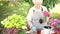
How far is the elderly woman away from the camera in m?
1.32

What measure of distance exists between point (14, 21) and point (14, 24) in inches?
0.8

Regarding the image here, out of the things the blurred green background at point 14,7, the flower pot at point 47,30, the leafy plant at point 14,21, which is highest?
the blurred green background at point 14,7

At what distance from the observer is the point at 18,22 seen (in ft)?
4.26

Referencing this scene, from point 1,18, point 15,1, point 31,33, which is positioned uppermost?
point 15,1

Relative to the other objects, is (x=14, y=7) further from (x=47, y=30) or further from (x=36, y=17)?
(x=47, y=30)

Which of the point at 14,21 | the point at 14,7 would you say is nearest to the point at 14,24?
the point at 14,21

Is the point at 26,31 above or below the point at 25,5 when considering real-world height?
below

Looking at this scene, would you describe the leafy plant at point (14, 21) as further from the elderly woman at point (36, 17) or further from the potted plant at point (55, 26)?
the potted plant at point (55, 26)

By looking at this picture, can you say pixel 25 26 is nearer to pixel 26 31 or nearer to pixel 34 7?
pixel 26 31

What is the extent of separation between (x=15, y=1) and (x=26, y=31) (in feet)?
0.78

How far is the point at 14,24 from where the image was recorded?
130 centimetres

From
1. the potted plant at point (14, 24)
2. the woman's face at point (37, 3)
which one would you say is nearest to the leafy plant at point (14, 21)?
the potted plant at point (14, 24)

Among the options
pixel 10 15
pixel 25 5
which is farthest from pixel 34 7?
pixel 10 15

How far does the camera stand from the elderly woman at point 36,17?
1.32 meters
